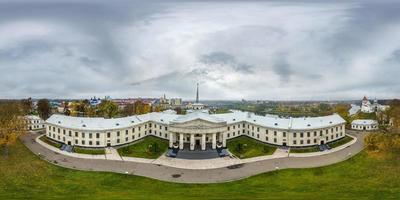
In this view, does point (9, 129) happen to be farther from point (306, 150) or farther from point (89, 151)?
point (306, 150)

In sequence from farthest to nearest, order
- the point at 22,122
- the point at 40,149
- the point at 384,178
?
the point at 22,122 → the point at 40,149 → the point at 384,178

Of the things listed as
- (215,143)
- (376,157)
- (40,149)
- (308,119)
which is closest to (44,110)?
(40,149)

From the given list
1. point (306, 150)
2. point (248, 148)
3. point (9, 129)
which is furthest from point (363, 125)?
point (9, 129)

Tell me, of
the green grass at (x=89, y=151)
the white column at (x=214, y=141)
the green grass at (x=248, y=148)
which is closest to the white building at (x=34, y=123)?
the green grass at (x=89, y=151)

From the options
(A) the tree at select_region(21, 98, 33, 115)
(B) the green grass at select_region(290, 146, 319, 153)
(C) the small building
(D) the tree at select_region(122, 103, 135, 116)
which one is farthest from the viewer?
(D) the tree at select_region(122, 103, 135, 116)

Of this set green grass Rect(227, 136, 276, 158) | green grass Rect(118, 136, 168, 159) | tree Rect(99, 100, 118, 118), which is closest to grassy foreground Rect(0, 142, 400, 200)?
green grass Rect(227, 136, 276, 158)

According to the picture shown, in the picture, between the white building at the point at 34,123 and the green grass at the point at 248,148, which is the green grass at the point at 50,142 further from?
the green grass at the point at 248,148

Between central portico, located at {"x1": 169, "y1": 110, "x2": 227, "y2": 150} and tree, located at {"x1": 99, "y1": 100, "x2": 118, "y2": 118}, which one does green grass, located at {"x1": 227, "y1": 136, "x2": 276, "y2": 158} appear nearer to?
central portico, located at {"x1": 169, "y1": 110, "x2": 227, "y2": 150}

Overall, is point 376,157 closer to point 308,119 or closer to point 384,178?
point 384,178
